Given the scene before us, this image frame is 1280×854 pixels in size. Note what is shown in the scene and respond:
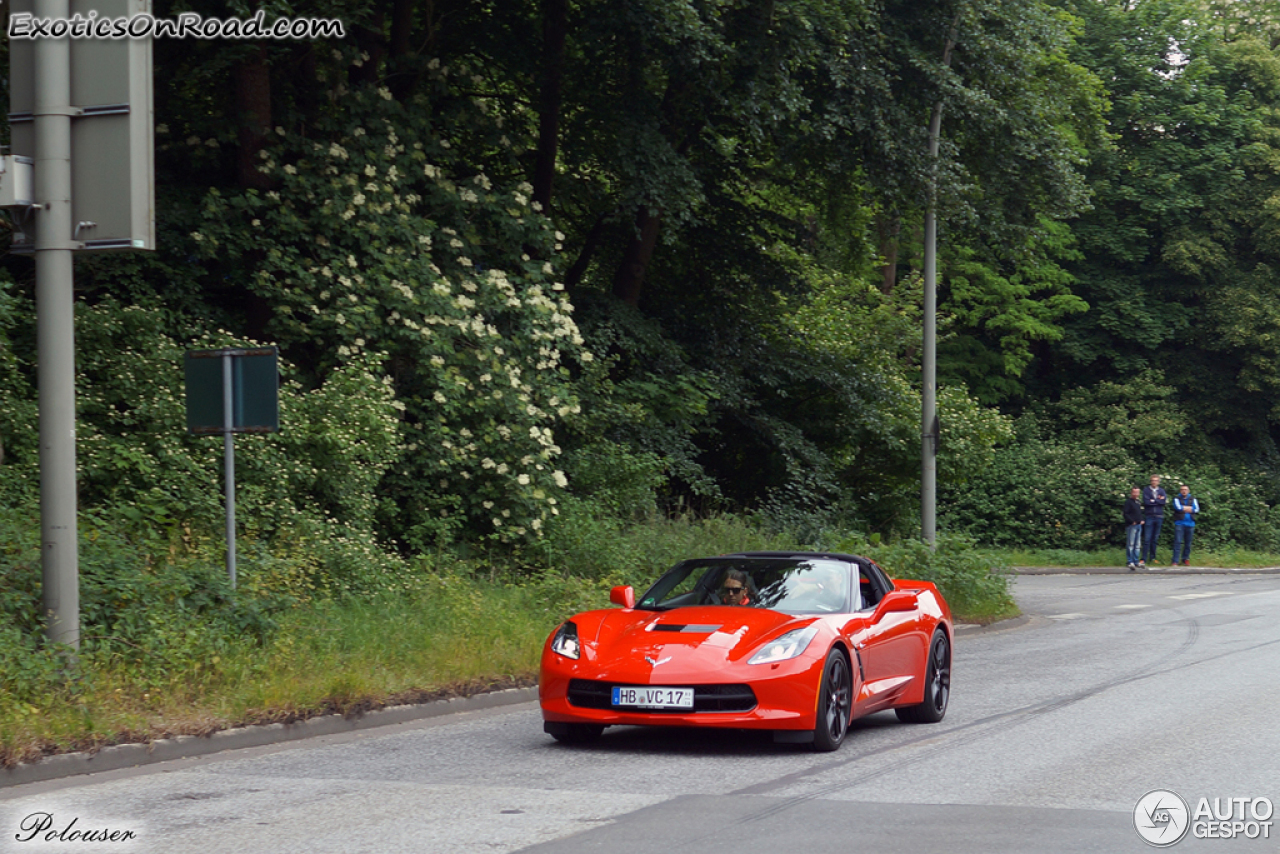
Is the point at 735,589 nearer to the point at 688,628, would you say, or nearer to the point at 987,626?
the point at 688,628

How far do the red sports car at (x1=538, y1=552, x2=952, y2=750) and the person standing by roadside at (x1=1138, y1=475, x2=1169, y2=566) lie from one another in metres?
26.5

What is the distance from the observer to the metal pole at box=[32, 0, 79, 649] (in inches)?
392

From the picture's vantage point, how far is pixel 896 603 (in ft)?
35.6

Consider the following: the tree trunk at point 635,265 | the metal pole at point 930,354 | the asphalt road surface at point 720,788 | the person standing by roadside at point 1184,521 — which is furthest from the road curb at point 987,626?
the person standing by roadside at point 1184,521

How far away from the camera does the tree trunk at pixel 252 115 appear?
17.1 meters

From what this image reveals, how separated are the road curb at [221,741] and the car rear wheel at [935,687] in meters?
3.46

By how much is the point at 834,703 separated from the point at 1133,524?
28.0 m

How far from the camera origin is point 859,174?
74.7 feet

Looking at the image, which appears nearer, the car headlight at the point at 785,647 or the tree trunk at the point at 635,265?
the car headlight at the point at 785,647

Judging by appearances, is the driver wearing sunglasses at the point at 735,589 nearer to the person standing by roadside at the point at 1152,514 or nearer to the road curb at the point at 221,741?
the road curb at the point at 221,741

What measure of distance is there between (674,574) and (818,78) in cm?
1266

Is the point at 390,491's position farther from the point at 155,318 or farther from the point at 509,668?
the point at 509,668

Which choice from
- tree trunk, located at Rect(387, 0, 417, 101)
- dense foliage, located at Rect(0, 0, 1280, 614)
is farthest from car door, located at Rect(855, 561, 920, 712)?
tree trunk, located at Rect(387, 0, 417, 101)

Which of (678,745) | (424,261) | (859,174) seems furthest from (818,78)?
(678,745)
